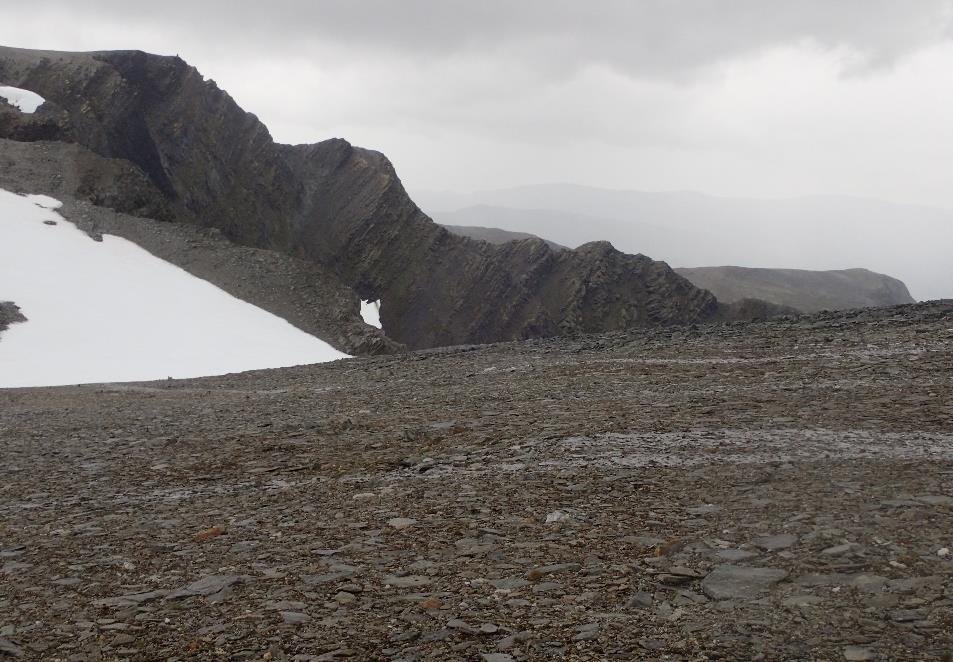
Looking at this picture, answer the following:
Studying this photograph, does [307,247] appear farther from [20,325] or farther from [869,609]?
[869,609]

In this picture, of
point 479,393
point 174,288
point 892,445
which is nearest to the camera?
point 892,445

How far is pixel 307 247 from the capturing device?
5969 cm

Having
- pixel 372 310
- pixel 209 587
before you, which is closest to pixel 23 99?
pixel 372 310

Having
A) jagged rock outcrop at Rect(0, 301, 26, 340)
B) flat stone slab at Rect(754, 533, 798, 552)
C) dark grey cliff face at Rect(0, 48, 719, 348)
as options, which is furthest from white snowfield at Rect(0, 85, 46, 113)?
flat stone slab at Rect(754, 533, 798, 552)

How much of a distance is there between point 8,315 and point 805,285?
4900 inches

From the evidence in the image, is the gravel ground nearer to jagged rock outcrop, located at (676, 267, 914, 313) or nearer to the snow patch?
the snow patch

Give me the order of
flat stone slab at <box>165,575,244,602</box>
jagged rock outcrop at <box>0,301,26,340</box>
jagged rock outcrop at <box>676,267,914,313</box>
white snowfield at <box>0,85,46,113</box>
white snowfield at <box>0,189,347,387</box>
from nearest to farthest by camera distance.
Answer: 1. flat stone slab at <box>165,575,244,602</box>
2. white snowfield at <box>0,189,347,387</box>
3. jagged rock outcrop at <box>0,301,26,340</box>
4. white snowfield at <box>0,85,46,113</box>
5. jagged rock outcrop at <box>676,267,914,313</box>

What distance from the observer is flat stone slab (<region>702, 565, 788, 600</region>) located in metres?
4.71

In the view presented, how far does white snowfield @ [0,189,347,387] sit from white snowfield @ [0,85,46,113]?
12419 millimetres

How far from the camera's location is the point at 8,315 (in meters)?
30.1

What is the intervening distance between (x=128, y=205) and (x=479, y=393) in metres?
38.7

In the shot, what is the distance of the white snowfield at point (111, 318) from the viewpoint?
92.8 feet

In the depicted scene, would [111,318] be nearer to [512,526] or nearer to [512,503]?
[512,503]

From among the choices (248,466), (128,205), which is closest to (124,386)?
(248,466)
